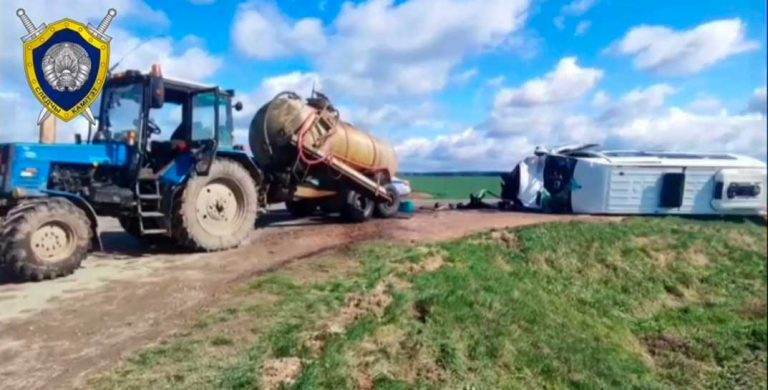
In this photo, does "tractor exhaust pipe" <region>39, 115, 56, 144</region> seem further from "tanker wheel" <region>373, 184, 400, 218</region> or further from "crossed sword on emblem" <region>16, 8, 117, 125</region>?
"tanker wheel" <region>373, 184, 400, 218</region>

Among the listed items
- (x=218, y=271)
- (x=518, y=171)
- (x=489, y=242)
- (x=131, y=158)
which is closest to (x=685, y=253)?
(x=489, y=242)

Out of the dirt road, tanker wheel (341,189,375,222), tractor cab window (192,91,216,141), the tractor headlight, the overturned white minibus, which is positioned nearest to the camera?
the dirt road

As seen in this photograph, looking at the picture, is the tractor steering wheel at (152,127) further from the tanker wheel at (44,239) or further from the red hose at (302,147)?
the red hose at (302,147)

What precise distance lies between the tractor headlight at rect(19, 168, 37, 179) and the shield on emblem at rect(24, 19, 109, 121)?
460 centimetres

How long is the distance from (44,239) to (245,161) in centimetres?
397

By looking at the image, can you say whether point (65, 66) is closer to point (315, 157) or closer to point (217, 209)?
point (217, 209)

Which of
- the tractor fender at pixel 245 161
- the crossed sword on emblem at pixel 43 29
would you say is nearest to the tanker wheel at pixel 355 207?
the tractor fender at pixel 245 161

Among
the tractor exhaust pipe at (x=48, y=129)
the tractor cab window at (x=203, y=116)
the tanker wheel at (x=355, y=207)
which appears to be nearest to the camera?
the tractor exhaust pipe at (x=48, y=129)

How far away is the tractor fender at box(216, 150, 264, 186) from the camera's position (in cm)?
1006

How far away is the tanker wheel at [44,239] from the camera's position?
263 inches

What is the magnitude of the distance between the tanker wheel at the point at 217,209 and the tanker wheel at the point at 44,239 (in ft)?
5.48

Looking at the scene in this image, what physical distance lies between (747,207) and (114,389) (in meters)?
18.3

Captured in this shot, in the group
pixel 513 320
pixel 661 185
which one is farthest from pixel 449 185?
pixel 513 320

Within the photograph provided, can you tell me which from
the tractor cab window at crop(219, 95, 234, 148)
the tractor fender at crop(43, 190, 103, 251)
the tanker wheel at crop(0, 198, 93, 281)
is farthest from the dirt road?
the tractor cab window at crop(219, 95, 234, 148)
